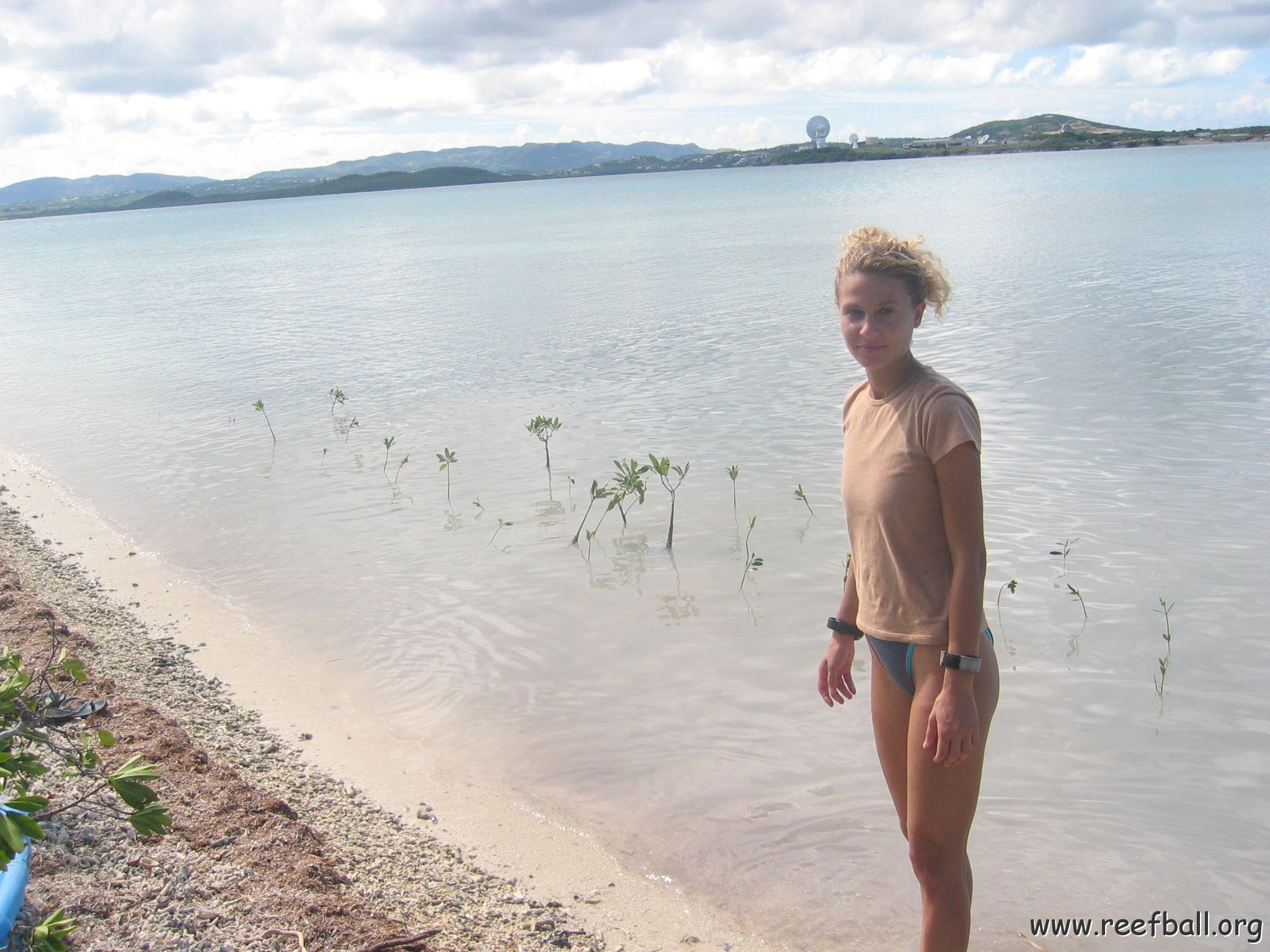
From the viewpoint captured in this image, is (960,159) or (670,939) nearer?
(670,939)

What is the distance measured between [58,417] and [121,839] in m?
13.5

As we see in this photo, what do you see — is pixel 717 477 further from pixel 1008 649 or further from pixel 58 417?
pixel 58 417

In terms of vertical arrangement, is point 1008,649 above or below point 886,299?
below

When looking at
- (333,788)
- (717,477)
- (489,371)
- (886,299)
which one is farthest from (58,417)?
(886,299)

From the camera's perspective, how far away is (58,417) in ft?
47.7

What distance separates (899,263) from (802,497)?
4.90 metres

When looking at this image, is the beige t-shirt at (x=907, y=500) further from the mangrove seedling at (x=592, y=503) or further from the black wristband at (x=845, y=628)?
the mangrove seedling at (x=592, y=503)

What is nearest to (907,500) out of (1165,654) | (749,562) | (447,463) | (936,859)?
(936,859)

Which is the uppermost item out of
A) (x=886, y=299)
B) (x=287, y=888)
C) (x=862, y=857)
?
(x=886, y=299)

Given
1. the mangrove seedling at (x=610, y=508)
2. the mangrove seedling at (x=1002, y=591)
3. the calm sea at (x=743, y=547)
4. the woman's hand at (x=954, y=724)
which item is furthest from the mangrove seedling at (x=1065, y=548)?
the woman's hand at (x=954, y=724)

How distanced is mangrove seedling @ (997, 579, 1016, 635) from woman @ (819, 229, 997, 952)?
11.1 feet

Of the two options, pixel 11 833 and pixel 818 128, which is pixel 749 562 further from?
pixel 818 128

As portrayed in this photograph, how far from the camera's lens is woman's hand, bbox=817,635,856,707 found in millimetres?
3143

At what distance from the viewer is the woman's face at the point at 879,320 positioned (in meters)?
2.63
